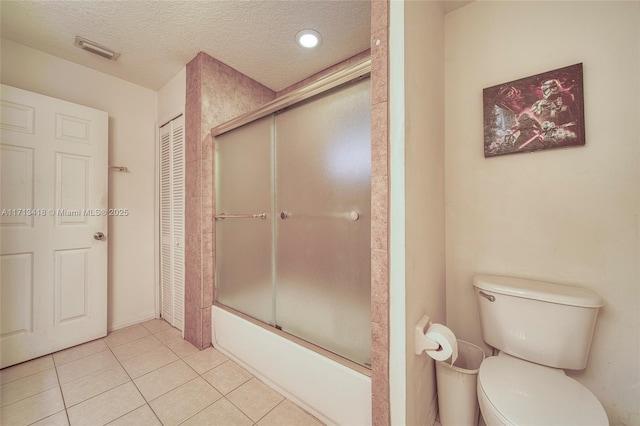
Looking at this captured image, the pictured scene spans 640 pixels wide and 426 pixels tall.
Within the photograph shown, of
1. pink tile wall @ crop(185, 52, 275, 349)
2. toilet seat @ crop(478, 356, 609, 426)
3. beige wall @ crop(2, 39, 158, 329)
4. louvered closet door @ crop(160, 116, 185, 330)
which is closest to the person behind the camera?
toilet seat @ crop(478, 356, 609, 426)

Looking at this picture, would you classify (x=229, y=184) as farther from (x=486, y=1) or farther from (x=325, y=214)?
(x=486, y=1)

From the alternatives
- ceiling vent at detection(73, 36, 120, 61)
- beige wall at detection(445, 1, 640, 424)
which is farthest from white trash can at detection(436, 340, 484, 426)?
ceiling vent at detection(73, 36, 120, 61)

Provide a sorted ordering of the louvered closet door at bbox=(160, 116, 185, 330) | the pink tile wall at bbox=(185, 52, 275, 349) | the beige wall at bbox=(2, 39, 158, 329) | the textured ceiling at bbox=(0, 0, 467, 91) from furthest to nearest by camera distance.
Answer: the louvered closet door at bbox=(160, 116, 185, 330)
the beige wall at bbox=(2, 39, 158, 329)
the pink tile wall at bbox=(185, 52, 275, 349)
the textured ceiling at bbox=(0, 0, 467, 91)

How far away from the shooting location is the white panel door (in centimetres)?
158

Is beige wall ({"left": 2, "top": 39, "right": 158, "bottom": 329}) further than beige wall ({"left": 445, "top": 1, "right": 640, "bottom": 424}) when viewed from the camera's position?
Yes

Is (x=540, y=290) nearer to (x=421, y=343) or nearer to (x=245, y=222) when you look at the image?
(x=421, y=343)

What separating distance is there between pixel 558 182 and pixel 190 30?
237 cm

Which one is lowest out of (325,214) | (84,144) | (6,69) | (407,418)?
(407,418)

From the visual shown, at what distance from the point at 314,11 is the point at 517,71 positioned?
1222 mm

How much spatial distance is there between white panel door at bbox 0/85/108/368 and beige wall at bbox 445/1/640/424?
2.71 meters

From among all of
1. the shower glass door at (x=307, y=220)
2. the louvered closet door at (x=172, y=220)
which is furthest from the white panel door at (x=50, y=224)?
the shower glass door at (x=307, y=220)

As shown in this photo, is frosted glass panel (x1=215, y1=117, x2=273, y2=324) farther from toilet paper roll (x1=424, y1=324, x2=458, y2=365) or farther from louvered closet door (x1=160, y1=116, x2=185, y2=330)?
toilet paper roll (x1=424, y1=324, x2=458, y2=365)

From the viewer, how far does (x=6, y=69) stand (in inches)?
64.6

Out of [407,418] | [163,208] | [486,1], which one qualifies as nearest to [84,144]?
[163,208]
